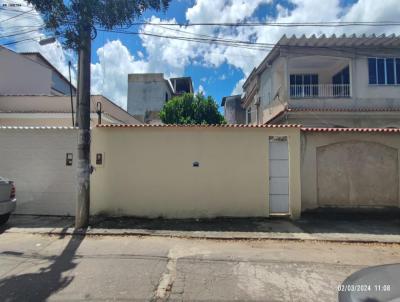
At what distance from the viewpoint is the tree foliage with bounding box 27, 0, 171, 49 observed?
20.6ft

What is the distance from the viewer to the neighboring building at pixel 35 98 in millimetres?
14211

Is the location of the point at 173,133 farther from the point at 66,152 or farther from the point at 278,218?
the point at 278,218

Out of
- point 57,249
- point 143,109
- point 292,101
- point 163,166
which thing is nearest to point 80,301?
point 57,249

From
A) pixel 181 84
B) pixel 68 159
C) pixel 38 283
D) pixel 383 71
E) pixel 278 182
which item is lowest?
pixel 38 283

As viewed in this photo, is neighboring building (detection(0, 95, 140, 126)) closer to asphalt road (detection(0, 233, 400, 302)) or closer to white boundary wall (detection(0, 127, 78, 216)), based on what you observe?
white boundary wall (detection(0, 127, 78, 216))

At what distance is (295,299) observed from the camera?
13.2 feet

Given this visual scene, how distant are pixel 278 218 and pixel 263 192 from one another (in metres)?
0.76

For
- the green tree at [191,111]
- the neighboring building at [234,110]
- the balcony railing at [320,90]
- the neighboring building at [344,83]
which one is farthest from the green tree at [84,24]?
the neighboring building at [234,110]

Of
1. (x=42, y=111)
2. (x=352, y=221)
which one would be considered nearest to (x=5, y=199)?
(x=352, y=221)

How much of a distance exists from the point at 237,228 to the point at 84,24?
17.9 feet

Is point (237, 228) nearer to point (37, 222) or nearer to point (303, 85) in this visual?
point (37, 222)

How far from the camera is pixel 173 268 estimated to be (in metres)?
4.98

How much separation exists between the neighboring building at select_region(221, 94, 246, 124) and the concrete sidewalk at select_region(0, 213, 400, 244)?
61.2 ft

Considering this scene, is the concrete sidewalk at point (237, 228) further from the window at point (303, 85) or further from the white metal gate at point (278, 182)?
the window at point (303, 85)
